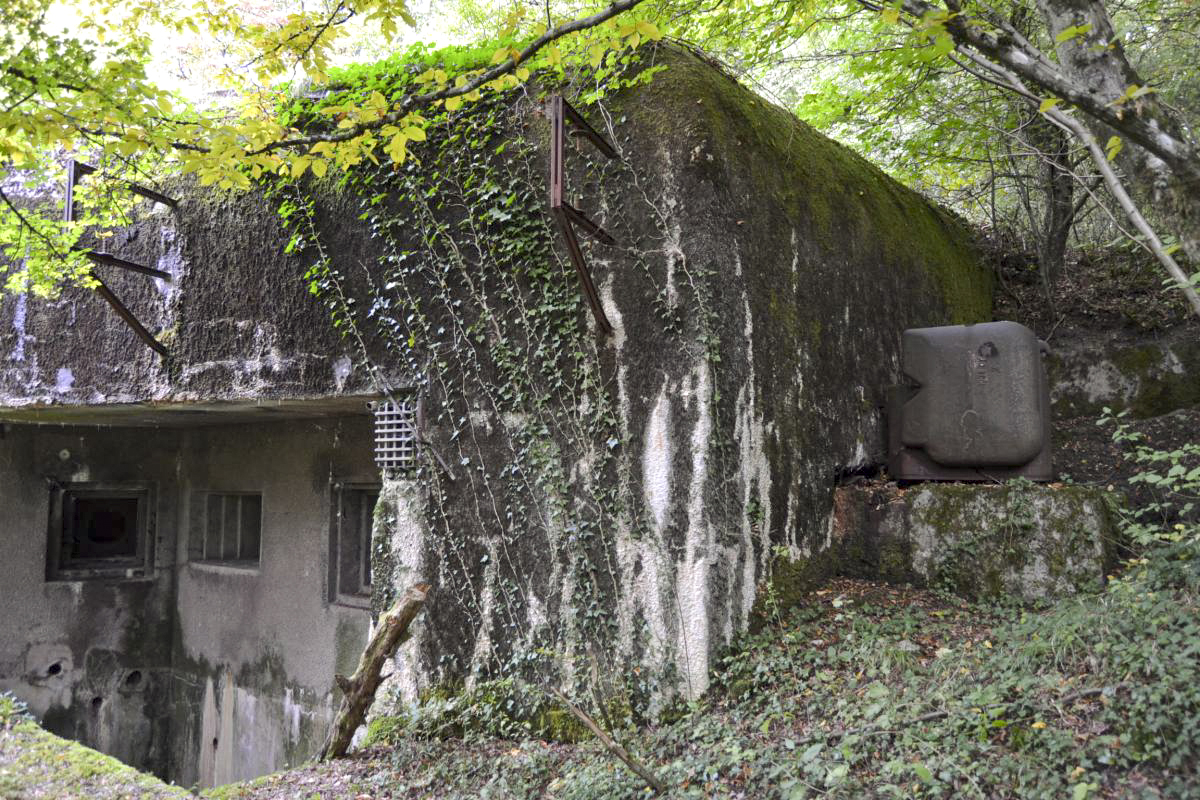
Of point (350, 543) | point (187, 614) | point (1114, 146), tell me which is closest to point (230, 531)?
point (187, 614)

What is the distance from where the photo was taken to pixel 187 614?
8.87 meters

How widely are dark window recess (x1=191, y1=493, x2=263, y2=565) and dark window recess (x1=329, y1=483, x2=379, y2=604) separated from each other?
1777mm

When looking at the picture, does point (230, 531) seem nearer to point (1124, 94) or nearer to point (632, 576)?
point (632, 576)

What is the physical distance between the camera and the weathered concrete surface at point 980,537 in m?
4.77

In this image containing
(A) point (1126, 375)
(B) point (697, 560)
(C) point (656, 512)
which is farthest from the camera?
(A) point (1126, 375)

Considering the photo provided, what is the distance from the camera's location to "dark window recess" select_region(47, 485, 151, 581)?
8.75 meters

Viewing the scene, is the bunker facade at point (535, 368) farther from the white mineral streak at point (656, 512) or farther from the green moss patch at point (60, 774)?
the green moss patch at point (60, 774)

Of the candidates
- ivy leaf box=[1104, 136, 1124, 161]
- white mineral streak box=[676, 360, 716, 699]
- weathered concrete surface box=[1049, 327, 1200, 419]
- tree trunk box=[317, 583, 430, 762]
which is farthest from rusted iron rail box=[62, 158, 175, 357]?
weathered concrete surface box=[1049, 327, 1200, 419]

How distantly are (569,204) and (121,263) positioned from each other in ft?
11.7

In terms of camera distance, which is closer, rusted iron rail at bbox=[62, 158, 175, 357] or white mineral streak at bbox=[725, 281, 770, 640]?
white mineral streak at bbox=[725, 281, 770, 640]

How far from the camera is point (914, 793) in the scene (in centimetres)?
315

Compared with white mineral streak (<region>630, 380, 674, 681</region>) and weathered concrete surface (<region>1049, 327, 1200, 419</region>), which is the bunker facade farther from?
weathered concrete surface (<region>1049, 327, 1200, 419</region>)

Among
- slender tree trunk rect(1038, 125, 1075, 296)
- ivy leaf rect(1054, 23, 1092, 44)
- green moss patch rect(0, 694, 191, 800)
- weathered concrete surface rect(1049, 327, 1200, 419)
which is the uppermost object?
slender tree trunk rect(1038, 125, 1075, 296)

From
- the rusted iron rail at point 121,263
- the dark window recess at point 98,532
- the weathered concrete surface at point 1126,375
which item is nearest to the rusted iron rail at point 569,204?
the rusted iron rail at point 121,263
